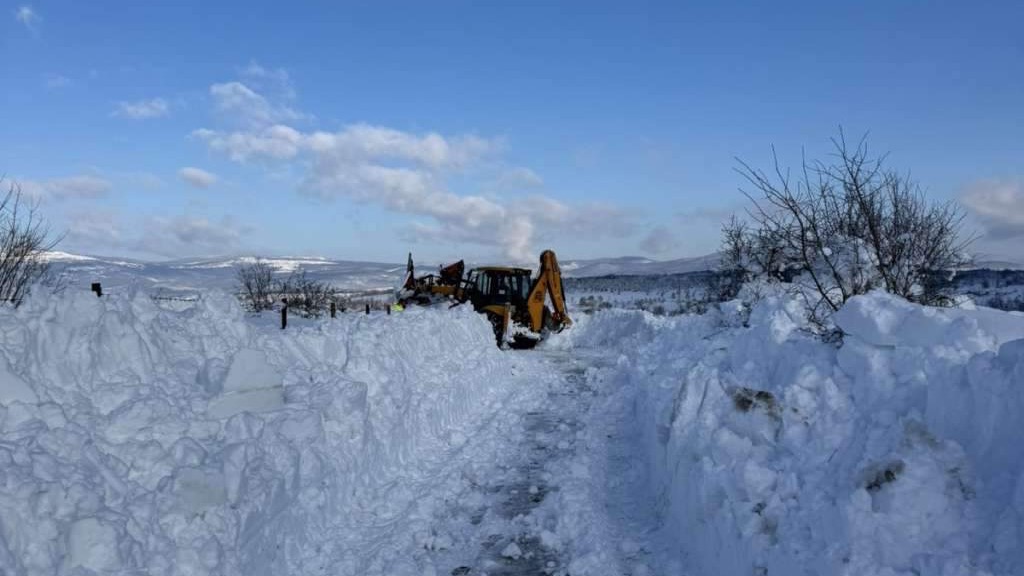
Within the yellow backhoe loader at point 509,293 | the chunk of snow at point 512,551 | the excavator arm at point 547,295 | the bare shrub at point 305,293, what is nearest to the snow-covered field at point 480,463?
the chunk of snow at point 512,551

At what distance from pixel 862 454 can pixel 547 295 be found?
21.0 meters

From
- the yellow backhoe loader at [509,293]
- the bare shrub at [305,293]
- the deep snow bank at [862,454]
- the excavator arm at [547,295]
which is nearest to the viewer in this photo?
the deep snow bank at [862,454]

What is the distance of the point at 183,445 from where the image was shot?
5180mm

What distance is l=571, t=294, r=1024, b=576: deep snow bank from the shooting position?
3850 mm

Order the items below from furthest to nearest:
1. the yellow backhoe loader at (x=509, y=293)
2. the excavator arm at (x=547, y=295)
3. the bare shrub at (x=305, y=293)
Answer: the bare shrub at (x=305, y=293)
the excavator arm at (x=547, y=295)
the yellow backhoe loader at (x=509, y=293)

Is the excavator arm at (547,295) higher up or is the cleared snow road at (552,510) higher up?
the excavator arm at (547,295)

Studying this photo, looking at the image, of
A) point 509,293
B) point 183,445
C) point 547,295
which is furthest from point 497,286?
point 183,445

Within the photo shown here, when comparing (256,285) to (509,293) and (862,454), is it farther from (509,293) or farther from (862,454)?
(862,454)

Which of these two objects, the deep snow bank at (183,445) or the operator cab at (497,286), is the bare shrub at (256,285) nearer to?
the operator cab at (497,286)

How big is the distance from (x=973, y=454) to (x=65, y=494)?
5619 millimetres

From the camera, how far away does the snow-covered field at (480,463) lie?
3.94m

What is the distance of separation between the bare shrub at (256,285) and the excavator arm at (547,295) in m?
19.1

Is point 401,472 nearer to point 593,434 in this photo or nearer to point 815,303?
point 593,434

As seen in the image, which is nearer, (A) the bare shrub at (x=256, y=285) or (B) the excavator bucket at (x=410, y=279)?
(B) the excavator bucket at (x=410, y=279)
